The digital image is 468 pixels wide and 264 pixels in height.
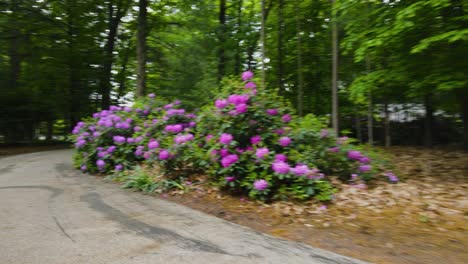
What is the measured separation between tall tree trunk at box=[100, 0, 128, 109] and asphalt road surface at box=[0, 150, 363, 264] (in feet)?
47.6

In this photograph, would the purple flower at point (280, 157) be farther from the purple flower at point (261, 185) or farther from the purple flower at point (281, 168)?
the purple flower at point (261, 185)

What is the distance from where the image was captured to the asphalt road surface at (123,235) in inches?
129

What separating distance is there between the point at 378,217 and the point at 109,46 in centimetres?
1999

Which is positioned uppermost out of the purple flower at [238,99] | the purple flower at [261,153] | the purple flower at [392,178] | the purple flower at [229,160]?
the purple flower at [238,99]

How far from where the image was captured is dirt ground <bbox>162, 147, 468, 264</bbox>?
3.45m

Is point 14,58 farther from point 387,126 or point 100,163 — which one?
point 387,126

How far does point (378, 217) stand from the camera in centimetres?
432

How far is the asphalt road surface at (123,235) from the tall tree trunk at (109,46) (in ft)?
47.6

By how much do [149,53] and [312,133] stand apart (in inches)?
619

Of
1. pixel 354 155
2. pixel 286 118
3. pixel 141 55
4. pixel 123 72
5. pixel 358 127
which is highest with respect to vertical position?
pixel 123 72

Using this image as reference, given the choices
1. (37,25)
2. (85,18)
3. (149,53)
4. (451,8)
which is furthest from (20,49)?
(451,8)

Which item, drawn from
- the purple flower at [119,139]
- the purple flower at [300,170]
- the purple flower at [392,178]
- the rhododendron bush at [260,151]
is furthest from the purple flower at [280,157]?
the purple flower at [119,139]

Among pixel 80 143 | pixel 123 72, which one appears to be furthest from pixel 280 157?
pixel 123 72

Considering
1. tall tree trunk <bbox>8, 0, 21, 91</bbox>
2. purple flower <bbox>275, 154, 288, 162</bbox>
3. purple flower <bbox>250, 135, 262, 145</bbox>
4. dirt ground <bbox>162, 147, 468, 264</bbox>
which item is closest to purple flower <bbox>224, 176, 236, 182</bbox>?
dirt ground <bbox>162, 147, 468, 264</bbox>
